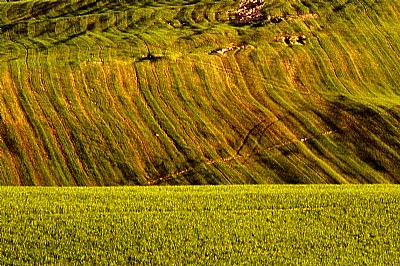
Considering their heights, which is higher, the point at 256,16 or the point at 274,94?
the point at 256,16

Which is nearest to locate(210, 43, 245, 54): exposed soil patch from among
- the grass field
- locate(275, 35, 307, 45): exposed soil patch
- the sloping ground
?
the sloping ground

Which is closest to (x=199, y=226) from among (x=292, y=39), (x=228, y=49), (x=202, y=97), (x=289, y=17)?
(x=202, y=97)

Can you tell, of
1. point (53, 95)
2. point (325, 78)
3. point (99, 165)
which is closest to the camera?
point (99, 165)

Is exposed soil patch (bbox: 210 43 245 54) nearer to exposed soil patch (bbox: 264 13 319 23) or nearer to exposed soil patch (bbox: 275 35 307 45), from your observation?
exposed soil patch (bbox: 275 35 307 45)

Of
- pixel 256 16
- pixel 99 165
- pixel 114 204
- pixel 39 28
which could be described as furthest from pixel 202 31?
pixel 114 204

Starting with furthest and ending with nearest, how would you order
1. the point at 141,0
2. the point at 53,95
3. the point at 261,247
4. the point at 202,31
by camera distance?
the point at 141,0 → the point at 202,31 → the point at 53,95 → the point at 261,247

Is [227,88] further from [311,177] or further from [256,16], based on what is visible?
[256,16]

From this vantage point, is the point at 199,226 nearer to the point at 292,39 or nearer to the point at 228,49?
the point at 228,49

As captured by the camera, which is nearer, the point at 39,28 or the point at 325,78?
the point at 325,78
